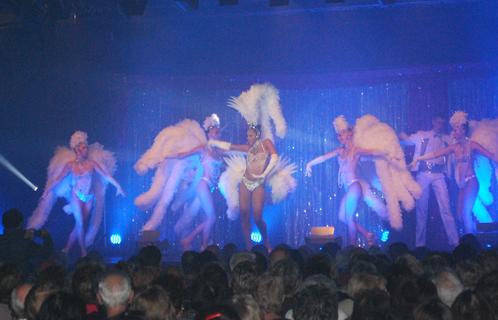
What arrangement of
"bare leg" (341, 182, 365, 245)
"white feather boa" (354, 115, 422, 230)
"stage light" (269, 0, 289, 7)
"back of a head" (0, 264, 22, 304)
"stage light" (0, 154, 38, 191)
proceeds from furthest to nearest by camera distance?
"stage light" (0, 154, 38, 191)
"white feather boa" (354, 115, 422, 230)
"bare leg" (341, 182, 365, 245)
"stage light" (269, 0, 289, 7)
"back of a head" (0, 264, 22, 304)

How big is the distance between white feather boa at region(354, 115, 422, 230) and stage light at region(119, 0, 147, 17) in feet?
15.8

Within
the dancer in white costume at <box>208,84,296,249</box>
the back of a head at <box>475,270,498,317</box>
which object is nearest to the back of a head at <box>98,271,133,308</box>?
the back of a head at <box>475,270,498,317</box>

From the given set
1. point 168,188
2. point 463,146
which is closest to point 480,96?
point 463,146

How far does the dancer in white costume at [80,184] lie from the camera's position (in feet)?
47.1

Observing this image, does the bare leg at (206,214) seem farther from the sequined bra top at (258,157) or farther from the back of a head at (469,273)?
the back of a head at (469,273)

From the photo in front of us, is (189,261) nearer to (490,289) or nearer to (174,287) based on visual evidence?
(174,287)

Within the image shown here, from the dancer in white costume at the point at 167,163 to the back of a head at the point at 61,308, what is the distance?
35.2ft

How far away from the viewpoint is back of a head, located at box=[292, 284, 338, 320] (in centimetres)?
368

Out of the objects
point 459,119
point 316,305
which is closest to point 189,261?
point 316,305

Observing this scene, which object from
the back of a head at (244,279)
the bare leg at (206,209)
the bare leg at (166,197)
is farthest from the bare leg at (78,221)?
the back of a head at (244,279)

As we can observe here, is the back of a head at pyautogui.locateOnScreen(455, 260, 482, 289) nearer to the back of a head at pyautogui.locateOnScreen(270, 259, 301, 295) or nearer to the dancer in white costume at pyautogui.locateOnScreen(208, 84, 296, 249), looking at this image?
the back of a head at pyautogui.locateOnScreen(270, 259, 301, 295)

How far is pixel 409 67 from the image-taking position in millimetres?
14656

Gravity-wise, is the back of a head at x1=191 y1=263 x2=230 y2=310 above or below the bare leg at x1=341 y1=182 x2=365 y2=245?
below

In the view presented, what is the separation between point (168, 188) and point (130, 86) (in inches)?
120
